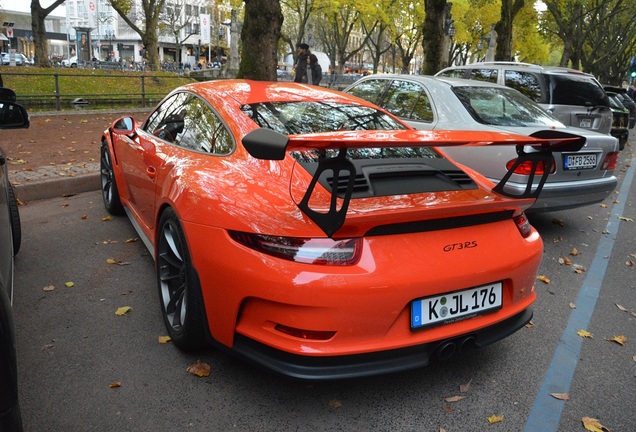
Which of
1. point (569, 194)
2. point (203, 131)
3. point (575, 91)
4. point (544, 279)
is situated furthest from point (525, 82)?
point (203, 131)

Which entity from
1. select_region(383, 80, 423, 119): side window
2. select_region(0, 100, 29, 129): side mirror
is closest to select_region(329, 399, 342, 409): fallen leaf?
select_region(0, 100, 29, 129): side mirror

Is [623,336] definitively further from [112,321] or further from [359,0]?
[359,0]

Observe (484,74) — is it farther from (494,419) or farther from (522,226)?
(494,419)

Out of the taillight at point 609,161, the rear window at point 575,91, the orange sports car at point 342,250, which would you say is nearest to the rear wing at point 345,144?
the orange sports car at point 342,250

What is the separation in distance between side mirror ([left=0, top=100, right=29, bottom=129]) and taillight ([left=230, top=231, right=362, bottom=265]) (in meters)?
1.68

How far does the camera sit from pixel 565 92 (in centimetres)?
788

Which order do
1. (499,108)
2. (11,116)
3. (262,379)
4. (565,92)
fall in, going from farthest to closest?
(565,92) → (499,108) → (11,116) → (262,379)

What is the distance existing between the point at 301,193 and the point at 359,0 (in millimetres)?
33194

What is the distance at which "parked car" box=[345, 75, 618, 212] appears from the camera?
4.95 meters

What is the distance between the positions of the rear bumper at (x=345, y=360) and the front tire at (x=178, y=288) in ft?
1.13

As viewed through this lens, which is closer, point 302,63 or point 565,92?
point 565,92

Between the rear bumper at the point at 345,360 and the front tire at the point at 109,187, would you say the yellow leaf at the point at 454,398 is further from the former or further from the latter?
the front tire at the point at 109,187

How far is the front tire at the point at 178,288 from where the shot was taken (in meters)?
2.56

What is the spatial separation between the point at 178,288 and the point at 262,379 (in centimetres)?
68
